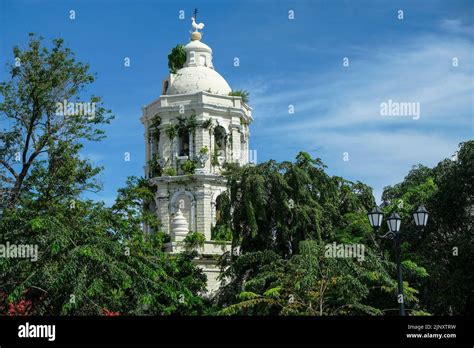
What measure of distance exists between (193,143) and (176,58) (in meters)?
5.13

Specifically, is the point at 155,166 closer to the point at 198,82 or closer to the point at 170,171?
the point at 170,171

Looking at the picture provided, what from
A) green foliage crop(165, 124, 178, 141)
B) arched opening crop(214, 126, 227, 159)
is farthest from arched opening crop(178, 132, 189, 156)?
arched opening crop(214, 126, 227, 159)

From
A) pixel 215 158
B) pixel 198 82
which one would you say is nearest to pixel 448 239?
pixel 215 158

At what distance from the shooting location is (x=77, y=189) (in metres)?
26.5

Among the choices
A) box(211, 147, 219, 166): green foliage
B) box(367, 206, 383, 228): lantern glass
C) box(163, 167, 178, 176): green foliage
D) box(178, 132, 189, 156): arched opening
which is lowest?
box(367, 206, 383, 228): lantern glass

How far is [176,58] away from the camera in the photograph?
43.8 metres

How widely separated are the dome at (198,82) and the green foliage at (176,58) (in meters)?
0.37

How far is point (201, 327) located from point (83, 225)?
32.5 feet

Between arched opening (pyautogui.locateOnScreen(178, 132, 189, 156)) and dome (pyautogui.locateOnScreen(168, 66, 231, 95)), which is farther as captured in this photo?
dome (pyautogui.locateOnScreen(168, 66, 231, 95))

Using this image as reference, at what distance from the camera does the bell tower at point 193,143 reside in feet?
134

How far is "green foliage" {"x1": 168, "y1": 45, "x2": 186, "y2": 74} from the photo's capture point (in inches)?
1720

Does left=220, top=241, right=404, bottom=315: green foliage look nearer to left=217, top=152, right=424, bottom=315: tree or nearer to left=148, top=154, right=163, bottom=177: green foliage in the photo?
left=217, top=152, right=424, bottom=315: tree

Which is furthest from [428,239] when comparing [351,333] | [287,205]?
[351,333]

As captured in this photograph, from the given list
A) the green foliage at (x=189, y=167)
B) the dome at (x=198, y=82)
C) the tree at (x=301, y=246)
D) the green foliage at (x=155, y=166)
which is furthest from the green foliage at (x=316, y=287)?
the dome at (x=198, y=82)
